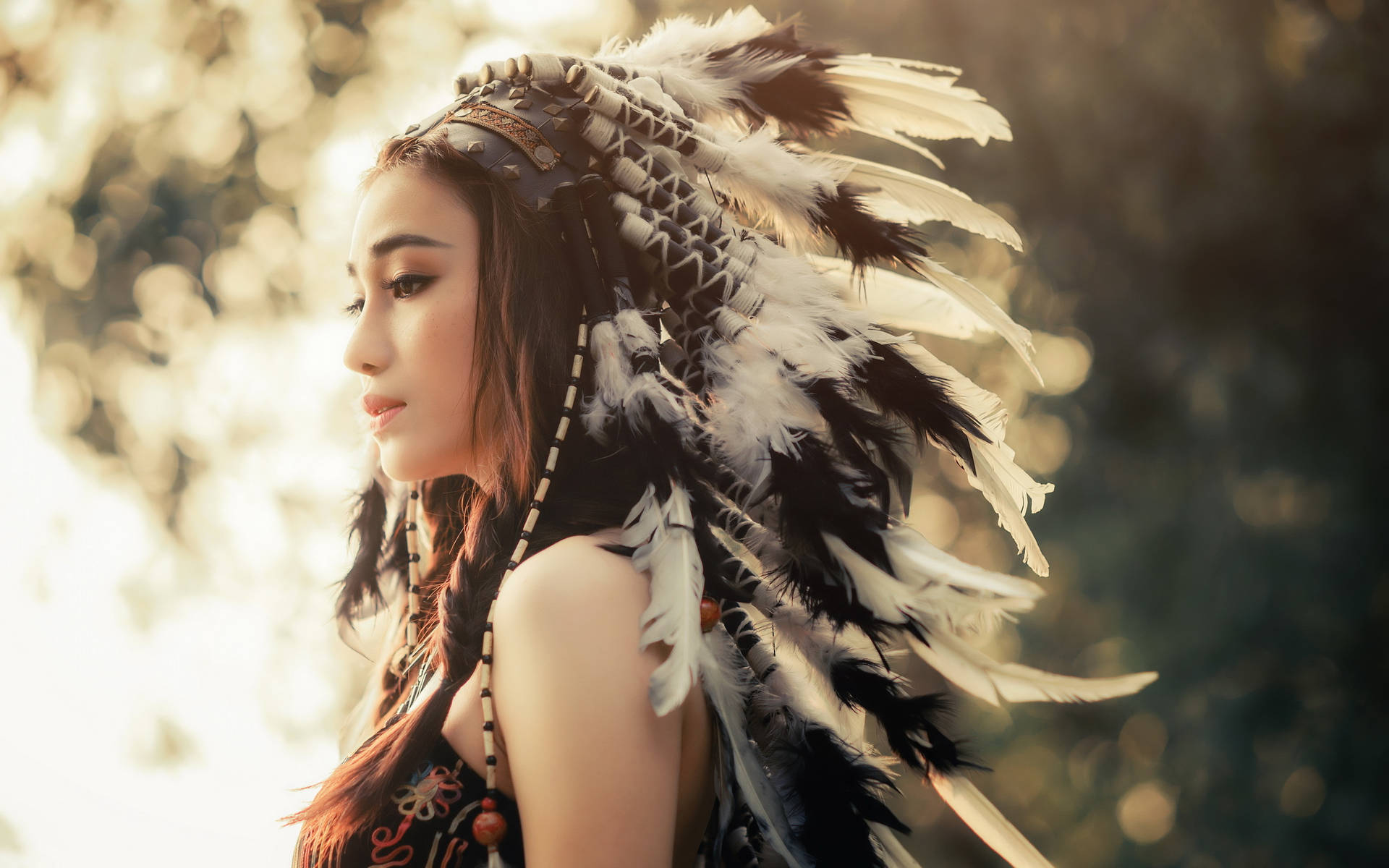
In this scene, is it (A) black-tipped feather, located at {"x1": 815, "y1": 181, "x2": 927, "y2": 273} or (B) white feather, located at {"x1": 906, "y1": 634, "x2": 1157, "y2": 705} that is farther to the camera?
(A) black-tipped feather, located at {"x1": 815, "y1": 181, "x2": 927, "y2": 273}

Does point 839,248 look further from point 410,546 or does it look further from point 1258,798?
point 1258,798

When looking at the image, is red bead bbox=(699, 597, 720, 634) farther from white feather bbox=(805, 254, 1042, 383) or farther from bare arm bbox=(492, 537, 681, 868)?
white feather bbox=(805, 254, 1042, 383)

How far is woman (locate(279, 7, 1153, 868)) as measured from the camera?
61.9 inches

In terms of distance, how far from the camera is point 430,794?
1.66 m

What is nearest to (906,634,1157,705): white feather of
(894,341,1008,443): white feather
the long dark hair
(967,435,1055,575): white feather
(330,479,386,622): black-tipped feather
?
(967,435,1055,575): white feather

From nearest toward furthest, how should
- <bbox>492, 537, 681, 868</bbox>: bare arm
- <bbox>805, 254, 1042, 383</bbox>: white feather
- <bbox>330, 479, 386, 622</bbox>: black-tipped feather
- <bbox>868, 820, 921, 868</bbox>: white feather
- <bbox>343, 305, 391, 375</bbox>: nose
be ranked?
<bbox>492, 537, 681, 868</bbox>: bare arm, <bbox>343, 305, 391, 375</bbox>: nose, <bbox>868, 820, 921, 868</bbox>: white feather, <bbox>805, 254, 1042, 383</bbox>: white feather, <bbox>330, 479, 386, 622</bbox>: black-tipped feather

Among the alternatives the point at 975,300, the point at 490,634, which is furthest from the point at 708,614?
the point at 975,300

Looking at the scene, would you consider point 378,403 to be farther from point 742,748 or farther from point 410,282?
point 742,748

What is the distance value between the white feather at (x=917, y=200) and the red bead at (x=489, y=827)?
153cm

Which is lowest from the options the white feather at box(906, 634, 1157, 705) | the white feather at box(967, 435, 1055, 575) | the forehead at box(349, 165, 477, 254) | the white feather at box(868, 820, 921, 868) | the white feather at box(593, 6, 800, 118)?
the white feather at box(868, 820, 921, 868)

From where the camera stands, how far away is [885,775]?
184cm

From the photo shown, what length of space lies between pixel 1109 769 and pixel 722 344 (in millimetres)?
5014

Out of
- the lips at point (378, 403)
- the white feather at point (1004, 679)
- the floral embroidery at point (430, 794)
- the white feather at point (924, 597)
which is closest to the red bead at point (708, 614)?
the white feather at point (924, 597)

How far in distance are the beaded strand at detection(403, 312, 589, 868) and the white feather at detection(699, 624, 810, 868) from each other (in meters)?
0.36
